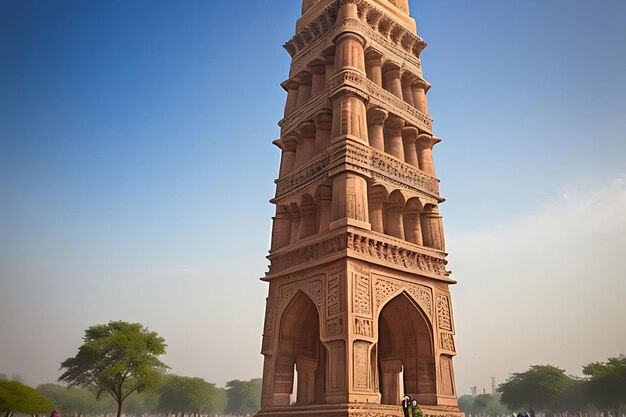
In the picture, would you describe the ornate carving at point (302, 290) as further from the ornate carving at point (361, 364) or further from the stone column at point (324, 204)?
the stone column at point (324, 204)

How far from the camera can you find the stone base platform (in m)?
12.2

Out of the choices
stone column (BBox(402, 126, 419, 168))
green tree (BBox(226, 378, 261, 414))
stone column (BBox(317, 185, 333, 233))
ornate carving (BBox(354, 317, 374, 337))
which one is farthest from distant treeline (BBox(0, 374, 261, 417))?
ornate carving (BBox(354, 317, 374, 337))

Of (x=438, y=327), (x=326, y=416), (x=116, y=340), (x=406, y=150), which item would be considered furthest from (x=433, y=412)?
(x=116, y=340)

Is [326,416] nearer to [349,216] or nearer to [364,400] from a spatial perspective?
[364,400]

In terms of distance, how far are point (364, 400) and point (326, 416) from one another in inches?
43.3

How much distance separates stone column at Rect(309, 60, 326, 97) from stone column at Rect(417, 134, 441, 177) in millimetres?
4703

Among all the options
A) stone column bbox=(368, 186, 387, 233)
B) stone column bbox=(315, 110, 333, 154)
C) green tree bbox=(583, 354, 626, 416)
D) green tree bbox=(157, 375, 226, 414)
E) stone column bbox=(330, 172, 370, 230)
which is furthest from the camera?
green tree bbox=(157, 375, 226, 414)

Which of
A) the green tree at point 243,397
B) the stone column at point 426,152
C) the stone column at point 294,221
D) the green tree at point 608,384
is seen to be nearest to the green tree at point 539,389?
the green tree at point 608,384

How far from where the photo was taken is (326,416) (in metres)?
12.6

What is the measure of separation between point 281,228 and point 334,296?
4.93 metres

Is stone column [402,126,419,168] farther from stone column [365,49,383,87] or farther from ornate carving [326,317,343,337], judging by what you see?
ornate carving [326,317,343,337]

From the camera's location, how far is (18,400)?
32.2 m

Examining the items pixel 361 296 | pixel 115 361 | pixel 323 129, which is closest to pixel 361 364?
pixel 361 296

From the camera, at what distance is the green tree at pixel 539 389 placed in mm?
53094
